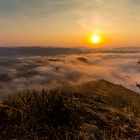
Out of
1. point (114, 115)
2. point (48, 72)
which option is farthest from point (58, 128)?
point (48, 72)

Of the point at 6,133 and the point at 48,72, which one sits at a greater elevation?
the point at 6,133

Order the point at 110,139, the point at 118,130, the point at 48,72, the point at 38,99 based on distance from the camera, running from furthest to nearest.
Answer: the point at 48,72, the point at 38,99, the point at 118,130, the point at 110,139

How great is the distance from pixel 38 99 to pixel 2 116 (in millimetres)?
1202

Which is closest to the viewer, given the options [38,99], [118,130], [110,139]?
[110,139]

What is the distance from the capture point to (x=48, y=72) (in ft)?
428

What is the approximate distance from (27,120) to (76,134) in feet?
5.10

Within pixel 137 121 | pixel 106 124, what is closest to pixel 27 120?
pixel 106 124

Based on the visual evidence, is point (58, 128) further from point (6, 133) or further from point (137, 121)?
point (137, 121)

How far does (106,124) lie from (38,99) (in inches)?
87.7

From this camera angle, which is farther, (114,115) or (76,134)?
(114,115)

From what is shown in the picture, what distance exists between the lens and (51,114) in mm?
11297

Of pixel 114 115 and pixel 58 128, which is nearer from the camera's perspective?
pixel 58 128

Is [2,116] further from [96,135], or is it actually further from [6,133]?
[96,135]

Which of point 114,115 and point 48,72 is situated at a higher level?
point 114,115
